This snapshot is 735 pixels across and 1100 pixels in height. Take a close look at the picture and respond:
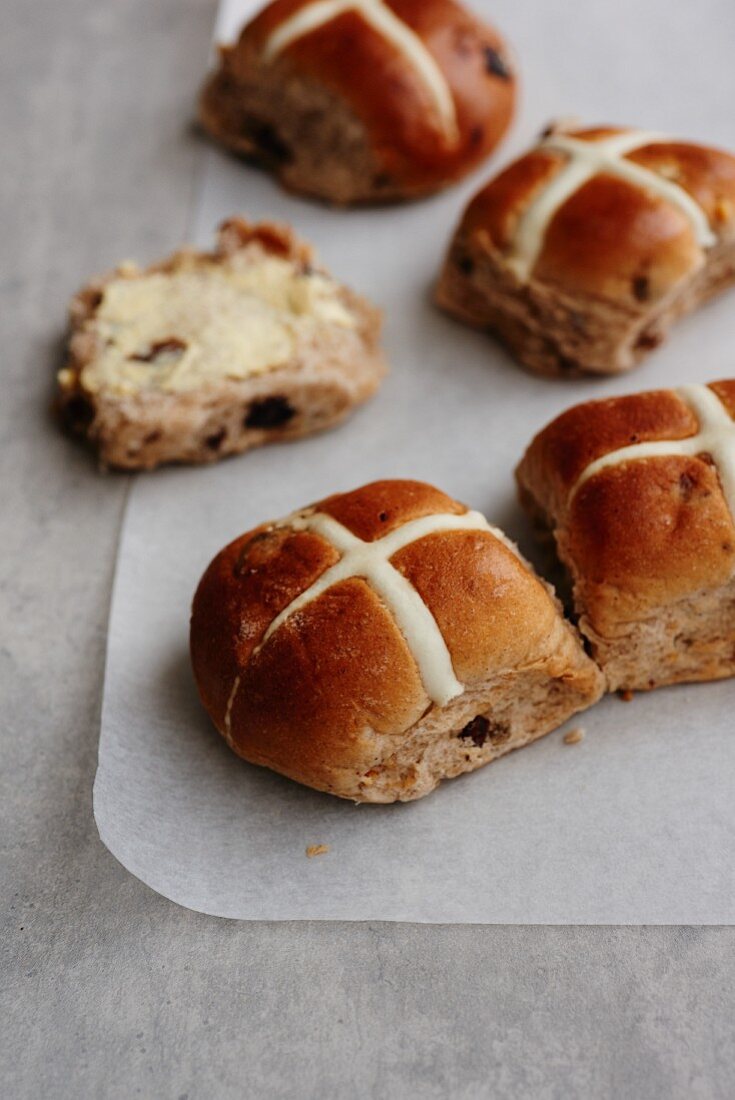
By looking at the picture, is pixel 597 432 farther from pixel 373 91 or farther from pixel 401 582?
pixel 373 91

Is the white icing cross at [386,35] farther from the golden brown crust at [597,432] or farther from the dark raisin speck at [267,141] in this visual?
the golden brown crust at [597,432]

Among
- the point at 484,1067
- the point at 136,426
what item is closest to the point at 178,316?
the point at 136,426

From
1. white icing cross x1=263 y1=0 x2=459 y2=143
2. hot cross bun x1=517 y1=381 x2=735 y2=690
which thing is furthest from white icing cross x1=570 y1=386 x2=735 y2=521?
white icing cross x1=263 y1=0 x2=459 y2=143

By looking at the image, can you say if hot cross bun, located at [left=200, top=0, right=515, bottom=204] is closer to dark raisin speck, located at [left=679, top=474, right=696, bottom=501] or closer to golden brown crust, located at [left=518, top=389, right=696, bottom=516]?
golden brown crust, located at [left=518, top=389, right=696, bottom=516]

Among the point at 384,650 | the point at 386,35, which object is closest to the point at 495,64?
the point at 386,35

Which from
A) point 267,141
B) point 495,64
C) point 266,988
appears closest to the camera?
point 266,988

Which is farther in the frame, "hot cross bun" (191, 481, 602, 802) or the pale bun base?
the pale bun base
